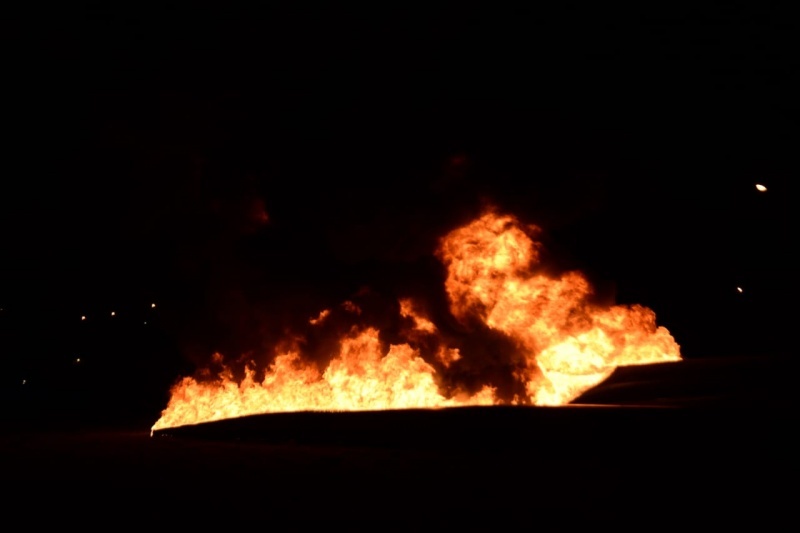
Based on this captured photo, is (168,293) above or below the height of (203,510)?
below

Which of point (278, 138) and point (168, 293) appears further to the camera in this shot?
point (168, 293)

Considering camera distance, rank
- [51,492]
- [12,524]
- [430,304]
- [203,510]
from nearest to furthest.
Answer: [12,524] < [203,510] < [51,492] < [430,304]

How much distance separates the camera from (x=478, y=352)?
11516 millimetres

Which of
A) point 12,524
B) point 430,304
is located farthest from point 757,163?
point 12,524

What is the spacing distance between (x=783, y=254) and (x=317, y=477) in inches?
443

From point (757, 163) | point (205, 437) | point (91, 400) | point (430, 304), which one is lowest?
point (91, 400)

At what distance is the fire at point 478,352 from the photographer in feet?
35.3

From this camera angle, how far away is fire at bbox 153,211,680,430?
10.8 metres

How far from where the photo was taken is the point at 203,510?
4.62 m

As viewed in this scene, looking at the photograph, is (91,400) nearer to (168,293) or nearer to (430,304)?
(168,293)

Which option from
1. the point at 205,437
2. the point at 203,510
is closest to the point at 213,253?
the point at 205,437

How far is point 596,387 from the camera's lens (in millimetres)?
9984

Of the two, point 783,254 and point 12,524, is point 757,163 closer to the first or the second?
point 783,254

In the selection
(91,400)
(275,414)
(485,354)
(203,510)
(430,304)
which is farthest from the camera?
(91,400)
